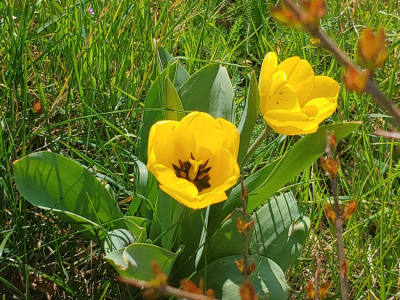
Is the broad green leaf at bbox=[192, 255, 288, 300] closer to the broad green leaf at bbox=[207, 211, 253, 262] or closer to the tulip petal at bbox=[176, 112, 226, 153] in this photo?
the broad green leaf at bbox=[207, 211, 253, 262]

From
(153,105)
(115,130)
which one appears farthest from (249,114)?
(115,130)

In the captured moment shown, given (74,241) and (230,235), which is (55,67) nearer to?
(74,241)

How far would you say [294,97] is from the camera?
1.15 meters

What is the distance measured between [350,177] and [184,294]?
142cm

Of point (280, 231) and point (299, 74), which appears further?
point (280, 231)

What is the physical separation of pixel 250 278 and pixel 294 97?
47cm

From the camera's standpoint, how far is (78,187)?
1.28 meters

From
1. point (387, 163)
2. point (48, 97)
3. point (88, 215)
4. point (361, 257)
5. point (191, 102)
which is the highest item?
point (191, 102)

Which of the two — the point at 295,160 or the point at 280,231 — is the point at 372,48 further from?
the point at 280,231

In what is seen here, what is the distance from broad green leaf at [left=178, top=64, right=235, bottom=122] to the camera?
4.31ft

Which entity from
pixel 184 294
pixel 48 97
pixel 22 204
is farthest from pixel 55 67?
pixel 184 294

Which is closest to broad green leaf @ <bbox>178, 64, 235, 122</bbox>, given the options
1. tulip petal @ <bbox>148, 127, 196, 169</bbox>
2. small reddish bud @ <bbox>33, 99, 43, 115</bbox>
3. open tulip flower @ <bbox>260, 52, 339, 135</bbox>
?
open tulip flower @ <bbox>260, 52, 339, 135</bbox>

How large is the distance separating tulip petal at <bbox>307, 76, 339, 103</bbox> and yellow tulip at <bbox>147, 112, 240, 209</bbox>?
328 millimetres

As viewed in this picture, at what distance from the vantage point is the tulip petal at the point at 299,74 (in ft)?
3.91
